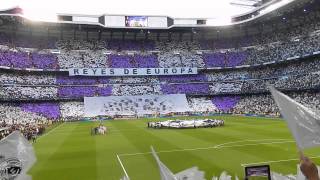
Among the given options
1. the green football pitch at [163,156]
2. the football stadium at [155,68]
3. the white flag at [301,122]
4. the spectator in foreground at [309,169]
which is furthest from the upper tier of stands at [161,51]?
the spectator in foreground at [309,169]

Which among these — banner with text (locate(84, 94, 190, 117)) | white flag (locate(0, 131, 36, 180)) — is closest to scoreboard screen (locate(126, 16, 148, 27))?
banner with text (locate(84, 94, 190, 117))

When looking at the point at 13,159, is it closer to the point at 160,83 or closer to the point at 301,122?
the point at 301,122

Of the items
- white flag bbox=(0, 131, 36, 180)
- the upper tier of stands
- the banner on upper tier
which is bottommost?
white flag bbox=(0, 131, 36, 180)

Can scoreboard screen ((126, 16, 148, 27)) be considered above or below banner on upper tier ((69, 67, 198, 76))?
above

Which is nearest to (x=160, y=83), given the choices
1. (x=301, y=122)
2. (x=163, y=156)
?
(x=163, y=156)

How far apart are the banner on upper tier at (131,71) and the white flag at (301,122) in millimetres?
95526

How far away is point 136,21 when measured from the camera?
105 metres

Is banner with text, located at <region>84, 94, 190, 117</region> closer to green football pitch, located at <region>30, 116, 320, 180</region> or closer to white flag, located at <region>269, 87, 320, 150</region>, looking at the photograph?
green football pitch, located at <region>30, 116, 320, 180</region>

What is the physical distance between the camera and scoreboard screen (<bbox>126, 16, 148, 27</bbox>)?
341 ft

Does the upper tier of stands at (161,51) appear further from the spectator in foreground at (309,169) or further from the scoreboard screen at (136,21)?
the spectator in foreground at (309,169)

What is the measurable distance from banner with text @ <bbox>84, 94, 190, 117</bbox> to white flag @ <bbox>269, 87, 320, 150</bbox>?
84.5 meters

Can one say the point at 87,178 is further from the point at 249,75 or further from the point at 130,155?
the point at 249,75

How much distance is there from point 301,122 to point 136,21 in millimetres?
101317

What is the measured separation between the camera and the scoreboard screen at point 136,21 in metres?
104
